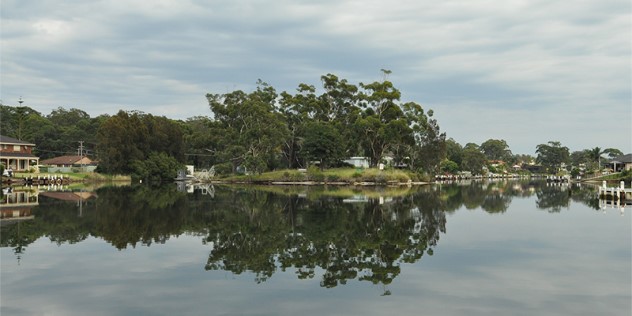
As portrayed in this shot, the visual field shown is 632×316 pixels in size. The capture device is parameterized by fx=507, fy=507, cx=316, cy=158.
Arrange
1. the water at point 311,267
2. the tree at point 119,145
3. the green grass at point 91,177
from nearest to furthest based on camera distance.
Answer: the water at point 311,267 → the green grass at point 91,177 → the tree at point 119,145

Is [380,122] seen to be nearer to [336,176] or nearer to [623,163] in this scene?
[336,176]

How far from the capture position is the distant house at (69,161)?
274 ft

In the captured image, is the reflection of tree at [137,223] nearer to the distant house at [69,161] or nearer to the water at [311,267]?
the water at [311,267]

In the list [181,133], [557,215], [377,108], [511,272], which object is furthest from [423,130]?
[511,272]

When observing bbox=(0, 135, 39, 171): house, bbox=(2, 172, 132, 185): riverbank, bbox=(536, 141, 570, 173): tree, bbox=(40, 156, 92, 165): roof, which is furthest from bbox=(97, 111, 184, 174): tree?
bbox=(536, 141, 570, 173): tree

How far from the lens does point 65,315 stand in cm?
782

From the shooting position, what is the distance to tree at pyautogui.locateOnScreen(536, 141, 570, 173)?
143250 millimetres

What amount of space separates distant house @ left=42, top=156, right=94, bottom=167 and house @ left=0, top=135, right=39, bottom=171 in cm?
1328

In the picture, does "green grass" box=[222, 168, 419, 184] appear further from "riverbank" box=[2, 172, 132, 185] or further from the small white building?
"riverbank" box=[2, 172, 132, 185]

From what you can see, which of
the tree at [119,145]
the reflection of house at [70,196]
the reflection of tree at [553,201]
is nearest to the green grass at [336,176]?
the tree at [119,145]

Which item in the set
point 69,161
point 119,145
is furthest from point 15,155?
point 69,161

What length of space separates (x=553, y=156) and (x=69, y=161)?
12492cm

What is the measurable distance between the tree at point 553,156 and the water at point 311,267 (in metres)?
136

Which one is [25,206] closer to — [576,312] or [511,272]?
[511,272]
